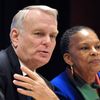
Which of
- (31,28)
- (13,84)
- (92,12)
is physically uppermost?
(31,28)

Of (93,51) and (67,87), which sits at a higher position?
(93,51)

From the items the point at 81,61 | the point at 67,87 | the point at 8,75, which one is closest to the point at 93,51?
the point at 81,61

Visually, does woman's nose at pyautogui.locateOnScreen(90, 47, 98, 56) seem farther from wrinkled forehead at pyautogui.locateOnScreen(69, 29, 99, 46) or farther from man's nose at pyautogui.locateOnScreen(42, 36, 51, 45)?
man's nose at pyautogui.locateOnScreen(42, 36, 51, 45)

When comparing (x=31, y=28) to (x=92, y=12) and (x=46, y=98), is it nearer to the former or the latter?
(x=46, y=98)

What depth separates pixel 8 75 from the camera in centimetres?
131

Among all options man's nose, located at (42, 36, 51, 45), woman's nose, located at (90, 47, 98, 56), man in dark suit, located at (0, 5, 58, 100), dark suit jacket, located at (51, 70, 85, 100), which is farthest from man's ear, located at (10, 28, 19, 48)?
woman's nose, located at (90, 47, 98, 56)

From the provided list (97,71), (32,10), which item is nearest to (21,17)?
(32,10)

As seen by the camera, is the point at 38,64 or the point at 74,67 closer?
the point at 38,64

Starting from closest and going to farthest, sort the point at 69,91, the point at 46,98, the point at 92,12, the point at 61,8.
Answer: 1. the point at 46,98
2. the point at 69,91
3. the point at 61,8
4. the point at 92,12

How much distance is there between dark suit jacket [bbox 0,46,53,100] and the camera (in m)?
1.29

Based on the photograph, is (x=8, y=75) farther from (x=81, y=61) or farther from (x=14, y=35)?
(x=81, y=61)

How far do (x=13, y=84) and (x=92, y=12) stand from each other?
192 centimetres

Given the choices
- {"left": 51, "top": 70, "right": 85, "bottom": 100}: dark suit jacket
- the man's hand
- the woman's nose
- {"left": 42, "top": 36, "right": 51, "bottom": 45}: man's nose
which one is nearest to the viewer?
the man's hand

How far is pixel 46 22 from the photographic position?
1.39 meters
